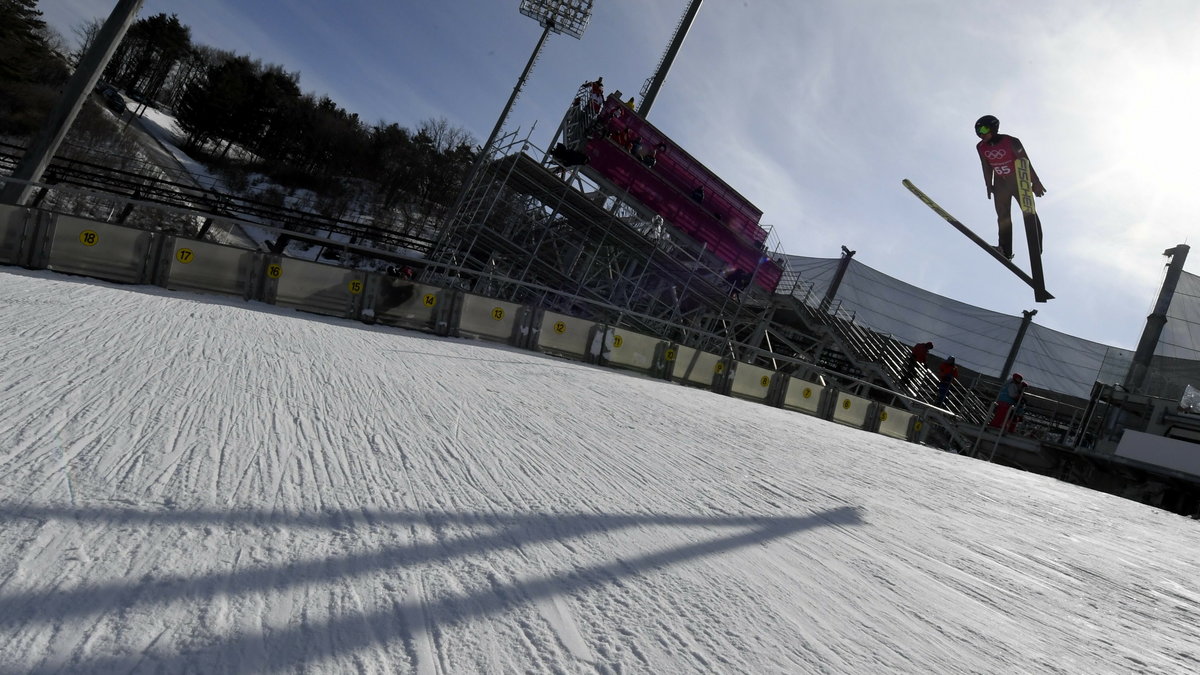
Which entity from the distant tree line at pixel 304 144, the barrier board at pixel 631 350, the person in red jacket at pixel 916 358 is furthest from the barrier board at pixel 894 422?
the distant tree line at pixel 304 144

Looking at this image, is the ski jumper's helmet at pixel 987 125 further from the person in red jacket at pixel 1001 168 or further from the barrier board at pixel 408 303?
the barrier board at pixel 408 303

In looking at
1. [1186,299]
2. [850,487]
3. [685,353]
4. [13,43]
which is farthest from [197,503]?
[13,43]

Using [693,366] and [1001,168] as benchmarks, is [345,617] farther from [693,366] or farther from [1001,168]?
[1001,168]

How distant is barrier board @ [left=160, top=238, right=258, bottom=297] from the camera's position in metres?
12.4

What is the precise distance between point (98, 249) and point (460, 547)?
12601 millimetres

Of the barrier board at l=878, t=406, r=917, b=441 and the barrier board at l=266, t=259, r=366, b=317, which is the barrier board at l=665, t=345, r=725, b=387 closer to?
the barrier board at l=878, t=406, r=917, b=441

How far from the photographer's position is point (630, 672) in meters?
2.23

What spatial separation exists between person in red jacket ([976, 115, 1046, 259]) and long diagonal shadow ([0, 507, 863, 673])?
19.4 meters

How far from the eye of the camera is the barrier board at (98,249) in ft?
38.5

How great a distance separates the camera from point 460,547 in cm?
300

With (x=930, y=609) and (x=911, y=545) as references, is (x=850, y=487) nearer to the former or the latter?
(x=911, y=545)

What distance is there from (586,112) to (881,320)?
76.5ft

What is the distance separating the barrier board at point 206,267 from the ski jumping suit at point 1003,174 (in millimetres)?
19416

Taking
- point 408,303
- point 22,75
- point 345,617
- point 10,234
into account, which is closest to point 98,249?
point 10,234
